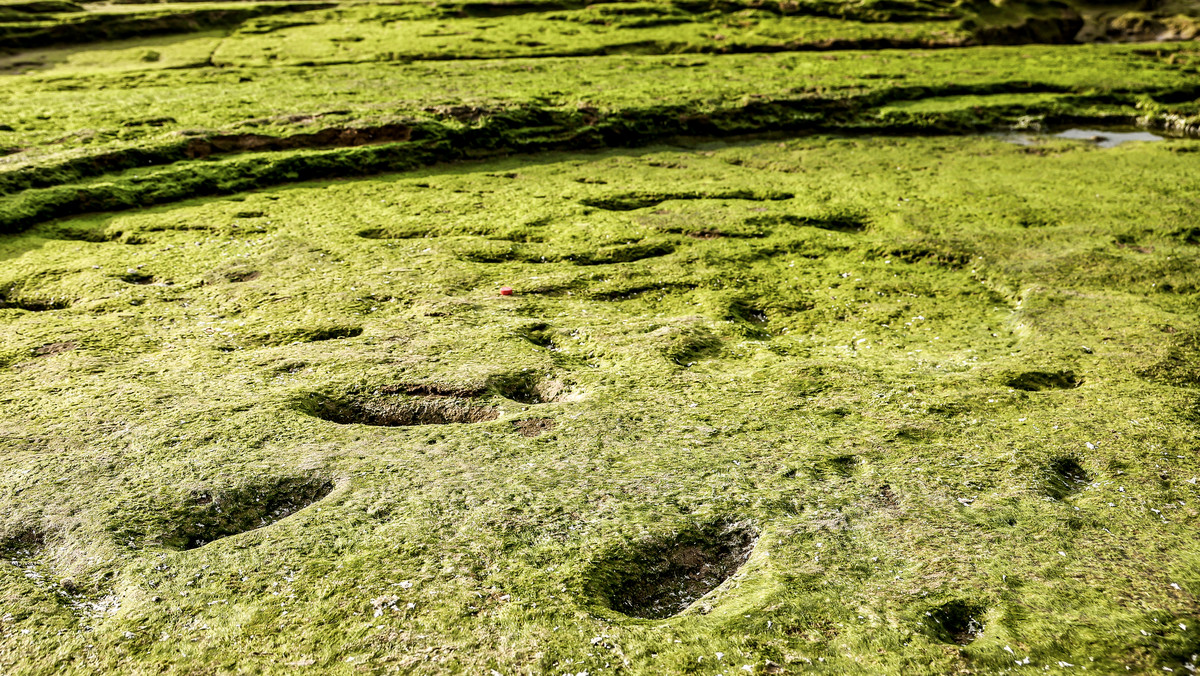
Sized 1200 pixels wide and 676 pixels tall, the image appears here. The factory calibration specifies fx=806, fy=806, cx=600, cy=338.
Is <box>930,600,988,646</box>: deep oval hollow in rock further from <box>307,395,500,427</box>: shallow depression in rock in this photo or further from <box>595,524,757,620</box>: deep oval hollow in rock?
<box>307,395,500,427</box>: shallow depression in rock

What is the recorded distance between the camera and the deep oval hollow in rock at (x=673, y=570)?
18.9ft

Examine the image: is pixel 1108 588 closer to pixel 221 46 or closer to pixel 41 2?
pixel 221 46

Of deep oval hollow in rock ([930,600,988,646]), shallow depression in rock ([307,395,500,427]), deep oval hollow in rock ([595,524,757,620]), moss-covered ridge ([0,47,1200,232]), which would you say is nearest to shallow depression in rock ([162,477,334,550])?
shallow depression in rock ([307,395,500,427])

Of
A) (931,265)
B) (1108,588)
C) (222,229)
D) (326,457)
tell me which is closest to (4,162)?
(222,229)

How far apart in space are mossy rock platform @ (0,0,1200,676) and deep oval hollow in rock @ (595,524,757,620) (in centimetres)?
3

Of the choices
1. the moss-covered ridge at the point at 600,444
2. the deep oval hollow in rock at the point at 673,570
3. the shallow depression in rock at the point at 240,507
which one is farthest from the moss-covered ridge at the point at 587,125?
the deep oval hollow in rock at the point at 673,570

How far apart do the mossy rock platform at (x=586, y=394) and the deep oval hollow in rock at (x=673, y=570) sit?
0.03m

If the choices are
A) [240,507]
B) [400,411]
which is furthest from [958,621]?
[240,507]

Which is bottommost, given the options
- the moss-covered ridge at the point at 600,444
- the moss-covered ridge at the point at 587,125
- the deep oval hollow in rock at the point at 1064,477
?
the deep oval hollow in rock at the point at 1064,477

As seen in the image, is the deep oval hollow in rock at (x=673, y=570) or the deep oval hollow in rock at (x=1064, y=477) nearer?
the deep oval hollow in rock at (x=673, y=570)

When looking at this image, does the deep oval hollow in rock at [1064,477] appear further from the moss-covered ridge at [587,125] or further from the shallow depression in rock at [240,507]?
the moss-covered ridge at [587,125]

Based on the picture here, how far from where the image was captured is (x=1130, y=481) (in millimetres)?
6895

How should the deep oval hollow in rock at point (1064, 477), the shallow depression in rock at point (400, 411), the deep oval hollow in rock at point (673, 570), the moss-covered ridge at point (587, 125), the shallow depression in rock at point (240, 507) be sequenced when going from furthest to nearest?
1. the moss-covered ridge at point (587, 125)
2. the shallow depression in rock at point (400, 411)
3. the deep oval hollow in rock at point (1064, 477)
4. the shallow depression in rock at point (240, 507)
5. the deep oval hollow in rock at point (673, 570)

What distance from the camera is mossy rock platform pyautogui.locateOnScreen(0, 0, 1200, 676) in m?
5.34
